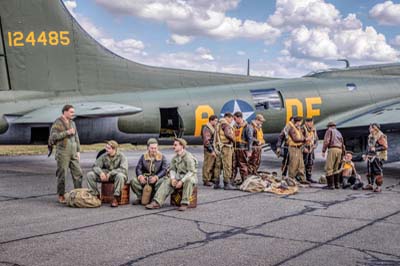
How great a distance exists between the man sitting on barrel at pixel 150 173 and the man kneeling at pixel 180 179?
0.16 meters

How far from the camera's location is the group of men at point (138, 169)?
8.81 meters

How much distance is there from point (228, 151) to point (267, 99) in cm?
485

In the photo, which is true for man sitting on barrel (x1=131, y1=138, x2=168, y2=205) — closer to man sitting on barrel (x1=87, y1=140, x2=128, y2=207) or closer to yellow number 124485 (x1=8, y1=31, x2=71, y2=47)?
man sitting on barrel (x1=87, y1=140, x2=128, y2=207)

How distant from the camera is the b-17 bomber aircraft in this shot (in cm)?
1262

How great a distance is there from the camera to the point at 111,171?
9.10m

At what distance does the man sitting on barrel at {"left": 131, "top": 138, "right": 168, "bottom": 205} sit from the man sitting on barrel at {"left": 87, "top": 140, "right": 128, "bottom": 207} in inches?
10.7

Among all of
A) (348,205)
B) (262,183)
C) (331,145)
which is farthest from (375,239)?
(331,145)

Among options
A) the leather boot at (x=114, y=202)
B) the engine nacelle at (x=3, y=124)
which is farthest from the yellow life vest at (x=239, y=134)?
the engine nacelle at (x=3, y=124)

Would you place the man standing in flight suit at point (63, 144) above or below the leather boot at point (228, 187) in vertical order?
above

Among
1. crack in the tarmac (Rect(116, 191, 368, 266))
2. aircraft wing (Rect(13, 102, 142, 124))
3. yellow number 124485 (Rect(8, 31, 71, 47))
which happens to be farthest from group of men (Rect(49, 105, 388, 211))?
yellow number 124485 (Rect(8, 31, 71, 47))

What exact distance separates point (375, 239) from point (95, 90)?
9.11 meters

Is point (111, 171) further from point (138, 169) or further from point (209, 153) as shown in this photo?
point (209, 153)

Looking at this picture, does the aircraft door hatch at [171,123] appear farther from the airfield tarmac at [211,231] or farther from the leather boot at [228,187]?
the airfield tarmac at [211,231]

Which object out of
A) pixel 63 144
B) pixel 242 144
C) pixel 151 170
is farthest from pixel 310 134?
pixel 63 144
